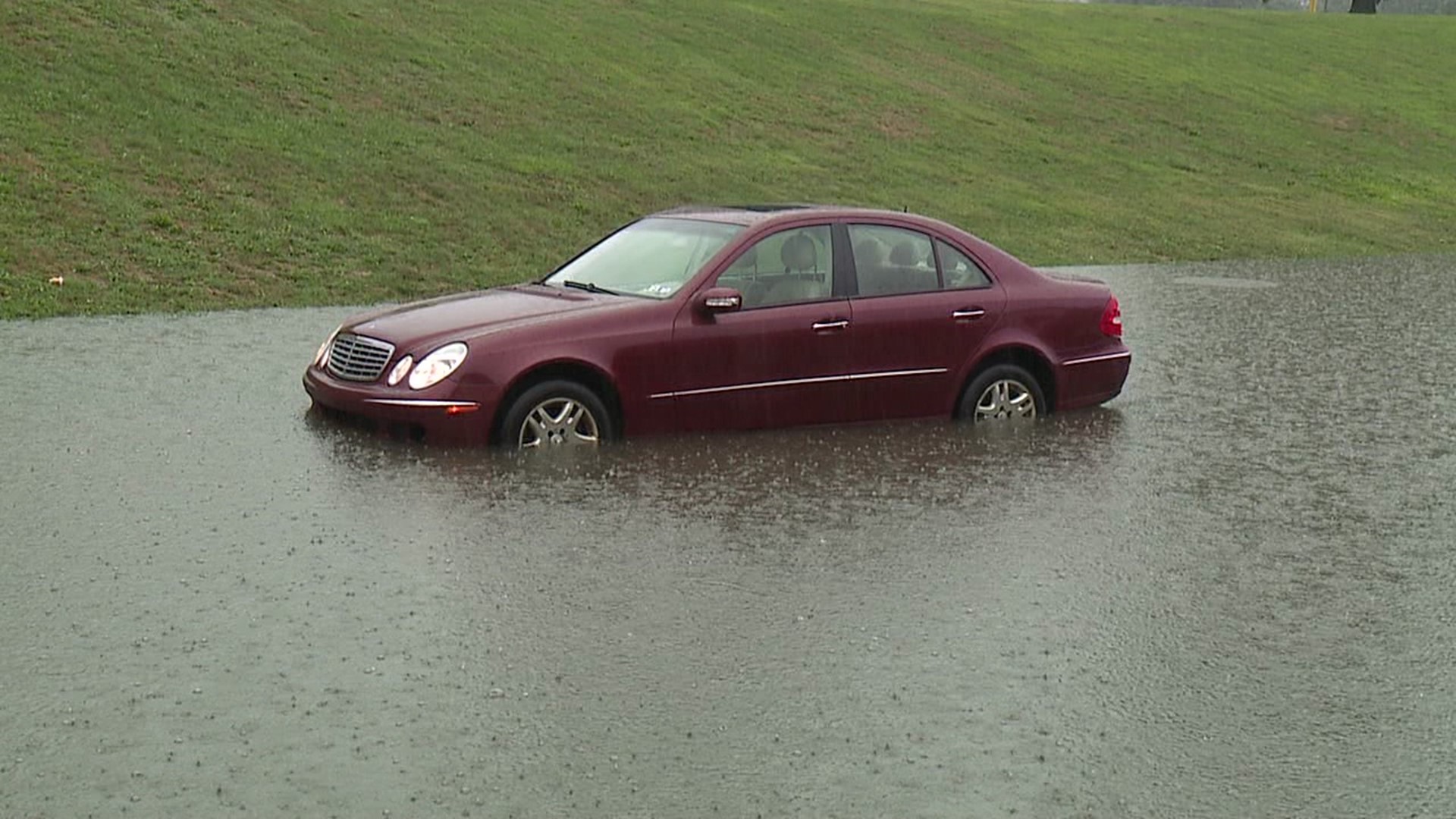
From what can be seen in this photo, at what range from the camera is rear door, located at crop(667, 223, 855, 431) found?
11.1m

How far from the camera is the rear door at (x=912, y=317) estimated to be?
38.4 feet

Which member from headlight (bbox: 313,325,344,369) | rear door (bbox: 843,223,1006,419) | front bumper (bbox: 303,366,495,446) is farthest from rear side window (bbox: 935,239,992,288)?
headlight (bbox: 313,325,344,369)

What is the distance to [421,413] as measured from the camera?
1062cm

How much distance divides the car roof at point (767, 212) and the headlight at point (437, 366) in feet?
6.70

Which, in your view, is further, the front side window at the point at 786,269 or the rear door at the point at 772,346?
the front side window at the point at 786,269

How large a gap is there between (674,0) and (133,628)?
135ft

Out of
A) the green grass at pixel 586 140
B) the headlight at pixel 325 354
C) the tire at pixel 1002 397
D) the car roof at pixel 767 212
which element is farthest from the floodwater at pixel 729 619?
the green grass at pixel 586 140

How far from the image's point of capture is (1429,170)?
4294 cm

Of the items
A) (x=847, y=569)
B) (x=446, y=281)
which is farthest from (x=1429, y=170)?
(x=847, y=569)

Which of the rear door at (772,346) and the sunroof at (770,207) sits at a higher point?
the sunroof at (770,207)

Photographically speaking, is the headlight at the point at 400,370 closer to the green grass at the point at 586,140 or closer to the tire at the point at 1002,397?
the tire at the point at 1002,397

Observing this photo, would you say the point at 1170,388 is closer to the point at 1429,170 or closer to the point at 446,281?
the point at 446,281

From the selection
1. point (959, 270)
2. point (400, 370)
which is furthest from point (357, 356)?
point (959, 270)

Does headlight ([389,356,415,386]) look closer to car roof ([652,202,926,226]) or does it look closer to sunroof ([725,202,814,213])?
car roof ([652,202,926,226])
